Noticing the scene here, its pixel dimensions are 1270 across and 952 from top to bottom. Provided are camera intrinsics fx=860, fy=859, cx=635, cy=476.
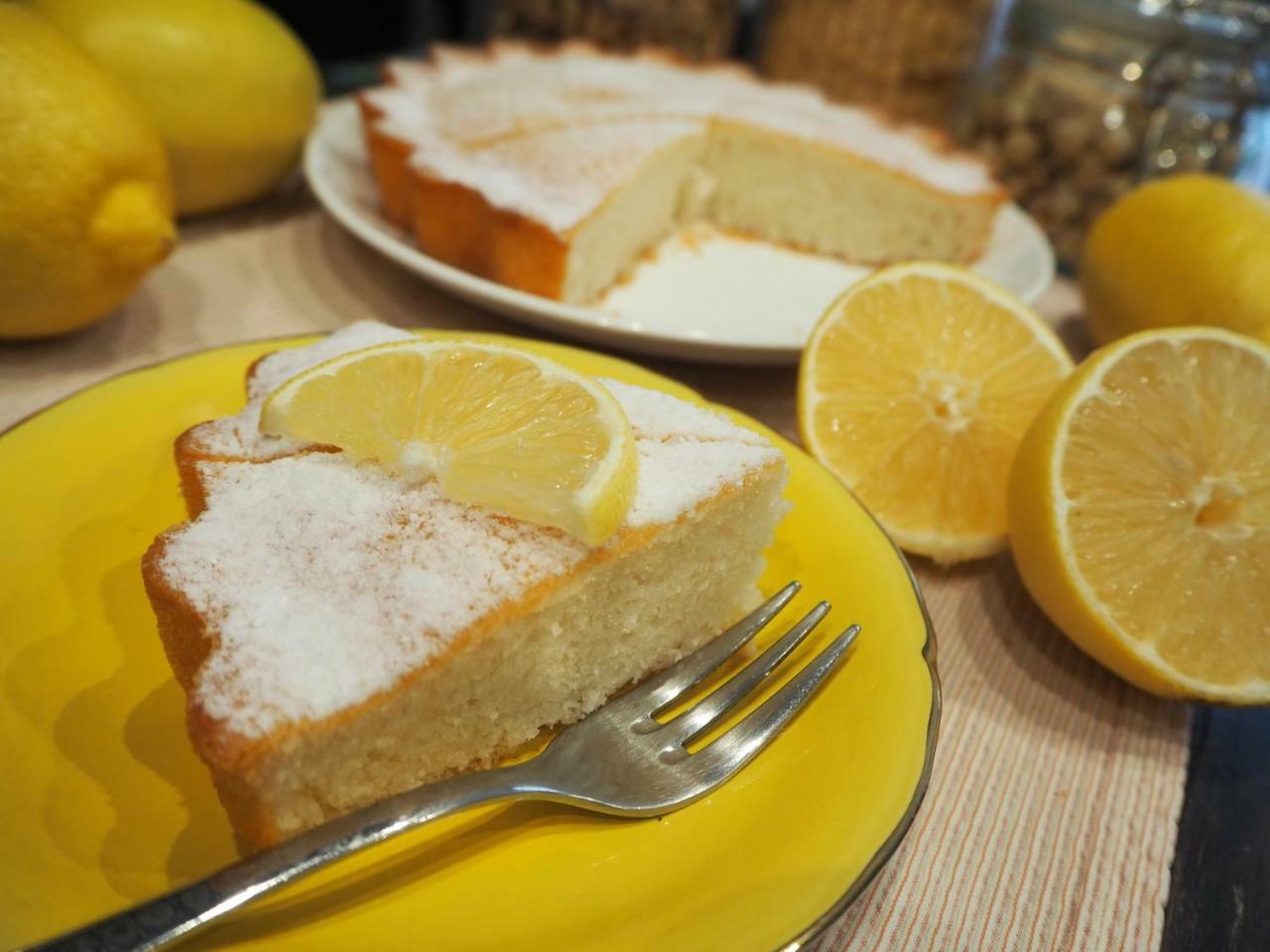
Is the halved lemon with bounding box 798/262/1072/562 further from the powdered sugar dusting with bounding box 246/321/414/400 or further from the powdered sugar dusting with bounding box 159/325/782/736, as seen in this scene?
the powdered sugar dusting with bounding box 246/321/414/400

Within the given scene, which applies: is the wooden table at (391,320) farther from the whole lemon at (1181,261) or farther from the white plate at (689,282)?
the whole lemon at (1181,261)

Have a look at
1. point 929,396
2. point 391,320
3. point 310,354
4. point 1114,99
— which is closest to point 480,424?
point 310,354

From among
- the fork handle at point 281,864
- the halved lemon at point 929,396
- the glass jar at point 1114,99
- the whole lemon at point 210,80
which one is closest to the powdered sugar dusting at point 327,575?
the fork handle at point 281,864

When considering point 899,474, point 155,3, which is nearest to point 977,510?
point 899,474

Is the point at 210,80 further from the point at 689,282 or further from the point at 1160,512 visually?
the point at 1160,512

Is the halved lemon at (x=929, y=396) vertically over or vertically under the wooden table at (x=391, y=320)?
over

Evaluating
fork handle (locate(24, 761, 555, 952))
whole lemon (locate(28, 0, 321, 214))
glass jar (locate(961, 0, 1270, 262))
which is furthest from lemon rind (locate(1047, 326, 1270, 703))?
whole lemon (locate(28, 0, 321, 214))
